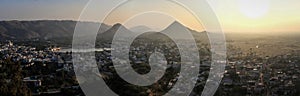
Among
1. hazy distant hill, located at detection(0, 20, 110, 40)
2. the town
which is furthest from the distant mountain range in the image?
the town

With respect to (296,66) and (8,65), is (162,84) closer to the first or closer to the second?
(8,65)

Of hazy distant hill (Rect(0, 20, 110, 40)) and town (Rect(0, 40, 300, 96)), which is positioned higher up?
hazy distant hill (Rect(0, 20, 110, 40))

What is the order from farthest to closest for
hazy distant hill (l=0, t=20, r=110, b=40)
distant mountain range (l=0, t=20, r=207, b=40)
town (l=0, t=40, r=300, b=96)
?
hazy distant hill (l=0, t=20, r=110, b=40) < distant mountain range (l=0, t=20, r=207, b=40) < town (l=0, t=40, r=300, b=96)

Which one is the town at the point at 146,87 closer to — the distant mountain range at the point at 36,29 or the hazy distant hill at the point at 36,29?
the distant mountain range at the point at 36,29

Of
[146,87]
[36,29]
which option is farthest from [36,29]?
[146,87]

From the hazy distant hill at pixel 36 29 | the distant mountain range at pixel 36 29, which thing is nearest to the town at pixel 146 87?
the distant mountain range at pixel 36 29

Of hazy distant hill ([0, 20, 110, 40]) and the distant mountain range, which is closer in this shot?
the distant mountain range

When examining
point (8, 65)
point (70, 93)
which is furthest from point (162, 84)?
point (8, 65)

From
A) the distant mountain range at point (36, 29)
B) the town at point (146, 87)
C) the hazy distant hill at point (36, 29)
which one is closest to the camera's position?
the town at point (146, 87)

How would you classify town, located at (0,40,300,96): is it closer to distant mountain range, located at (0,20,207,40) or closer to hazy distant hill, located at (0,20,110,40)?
distant mountain range, located at (0,20,207,40)
